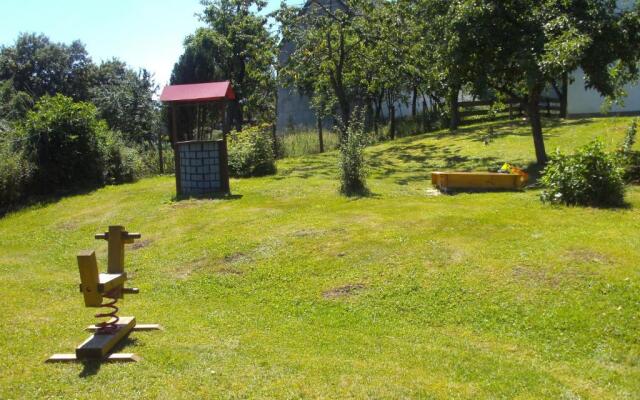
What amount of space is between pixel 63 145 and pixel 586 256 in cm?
1456

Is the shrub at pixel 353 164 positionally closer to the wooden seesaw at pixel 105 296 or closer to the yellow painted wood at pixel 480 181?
the yellow painted wood at pixel 480 181

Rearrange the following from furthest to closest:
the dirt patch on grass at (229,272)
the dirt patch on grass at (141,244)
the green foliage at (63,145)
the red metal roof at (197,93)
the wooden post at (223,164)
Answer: the green foliage at (63,145) → the wooden post at (223,164) → the red metal roof at (197,93) → the dirt patch on grass at (141,244) → the dirt patch on grass at (229,272)

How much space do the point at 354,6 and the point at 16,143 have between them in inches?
514

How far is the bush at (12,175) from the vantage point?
15.6 metres

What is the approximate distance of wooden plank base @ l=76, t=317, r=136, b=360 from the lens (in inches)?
215

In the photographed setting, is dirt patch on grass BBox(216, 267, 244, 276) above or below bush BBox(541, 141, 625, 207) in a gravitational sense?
below

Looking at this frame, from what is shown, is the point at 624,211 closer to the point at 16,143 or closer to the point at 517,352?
the point at 517,352

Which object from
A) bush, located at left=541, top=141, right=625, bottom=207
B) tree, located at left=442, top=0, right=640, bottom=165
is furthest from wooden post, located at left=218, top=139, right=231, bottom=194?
bush, located at left=541, top=141, right=625, bottom=207

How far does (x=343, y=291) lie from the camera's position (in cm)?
762

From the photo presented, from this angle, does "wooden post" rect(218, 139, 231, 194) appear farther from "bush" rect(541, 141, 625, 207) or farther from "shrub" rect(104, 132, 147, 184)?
"bush" rect(541, 141, 625, 207)

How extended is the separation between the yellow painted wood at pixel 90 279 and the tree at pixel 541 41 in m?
10.1

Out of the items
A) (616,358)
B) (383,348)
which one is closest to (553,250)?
(616,358)

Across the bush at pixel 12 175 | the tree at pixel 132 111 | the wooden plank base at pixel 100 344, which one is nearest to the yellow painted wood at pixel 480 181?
the wooden plank base at pixel 100 344

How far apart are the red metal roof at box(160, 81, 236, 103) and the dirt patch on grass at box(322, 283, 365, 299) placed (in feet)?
28.4
